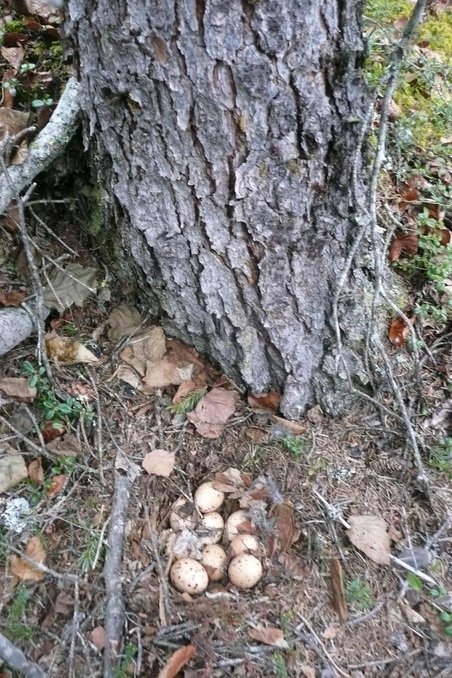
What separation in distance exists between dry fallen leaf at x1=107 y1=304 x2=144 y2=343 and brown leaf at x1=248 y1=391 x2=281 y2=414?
557 mm

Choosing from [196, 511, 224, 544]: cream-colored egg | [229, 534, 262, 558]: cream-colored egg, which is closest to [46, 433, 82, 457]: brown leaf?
[196, 511, 224, 544]: cream-colored egg

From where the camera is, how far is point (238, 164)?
1705mm

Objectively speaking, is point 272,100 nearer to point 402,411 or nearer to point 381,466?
point 402,411

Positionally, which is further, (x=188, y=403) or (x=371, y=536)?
(x=188, y=403)

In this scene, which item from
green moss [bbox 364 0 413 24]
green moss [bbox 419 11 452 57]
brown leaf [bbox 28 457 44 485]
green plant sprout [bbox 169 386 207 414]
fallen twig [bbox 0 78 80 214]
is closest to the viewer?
brown leaf [bbox 28 457 44 485]

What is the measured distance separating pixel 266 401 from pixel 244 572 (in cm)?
67

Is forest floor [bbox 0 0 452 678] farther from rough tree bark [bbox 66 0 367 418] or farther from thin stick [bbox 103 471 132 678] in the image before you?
rough tree bark [bbox 66 0 367 418]

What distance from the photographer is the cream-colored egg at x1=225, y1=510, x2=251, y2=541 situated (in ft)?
6.38

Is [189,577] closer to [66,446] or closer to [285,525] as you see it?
[285,525]

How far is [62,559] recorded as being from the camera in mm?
1840

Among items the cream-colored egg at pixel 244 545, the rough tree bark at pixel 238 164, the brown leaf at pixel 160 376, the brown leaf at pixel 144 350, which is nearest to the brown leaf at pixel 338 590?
the cream-colored egg at pixel 244 545

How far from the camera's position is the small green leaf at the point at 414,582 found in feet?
6.09

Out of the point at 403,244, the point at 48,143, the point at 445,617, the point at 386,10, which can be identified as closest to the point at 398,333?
the point at 403,244

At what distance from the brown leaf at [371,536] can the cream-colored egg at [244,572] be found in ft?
1.15
